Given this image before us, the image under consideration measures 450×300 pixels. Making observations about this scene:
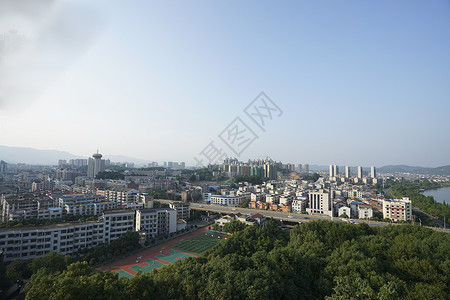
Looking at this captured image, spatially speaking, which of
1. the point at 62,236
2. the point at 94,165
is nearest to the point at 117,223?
the point at 62,236

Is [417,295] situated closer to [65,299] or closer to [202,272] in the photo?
[202,272]

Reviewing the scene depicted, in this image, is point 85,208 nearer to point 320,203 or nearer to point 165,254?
point 165,254

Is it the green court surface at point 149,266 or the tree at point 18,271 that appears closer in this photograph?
the tree at point 18,271

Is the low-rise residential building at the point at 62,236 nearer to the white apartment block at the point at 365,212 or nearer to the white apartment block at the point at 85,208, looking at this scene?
the white apartment block at the point at 85,208

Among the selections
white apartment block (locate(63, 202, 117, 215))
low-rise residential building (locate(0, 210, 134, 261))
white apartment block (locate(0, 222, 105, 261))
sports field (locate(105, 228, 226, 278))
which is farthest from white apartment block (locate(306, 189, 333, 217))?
white apartment block (locate(0, 222, 105, 261))

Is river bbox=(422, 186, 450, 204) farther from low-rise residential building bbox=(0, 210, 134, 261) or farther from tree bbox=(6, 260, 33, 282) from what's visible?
tree bbox=(6, 260, 33, 282)

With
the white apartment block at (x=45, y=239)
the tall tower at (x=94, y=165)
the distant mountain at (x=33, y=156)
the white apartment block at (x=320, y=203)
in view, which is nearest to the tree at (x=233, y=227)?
the white apartment block at (x=45, y=239)

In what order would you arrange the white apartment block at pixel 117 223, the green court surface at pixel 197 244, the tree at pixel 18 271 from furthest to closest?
the white apartment block at pixel 117 223, the green court surface at pixel 197 244, the tree at pixel 18 271
